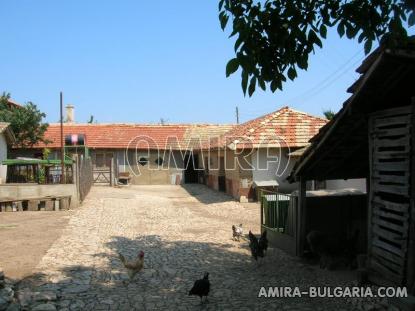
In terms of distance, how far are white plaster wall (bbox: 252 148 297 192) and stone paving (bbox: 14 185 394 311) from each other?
4747mm

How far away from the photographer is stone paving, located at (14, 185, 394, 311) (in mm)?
6801

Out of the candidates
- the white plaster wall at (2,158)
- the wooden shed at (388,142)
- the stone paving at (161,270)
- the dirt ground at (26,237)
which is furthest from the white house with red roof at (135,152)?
the wooden shed at (388,142)

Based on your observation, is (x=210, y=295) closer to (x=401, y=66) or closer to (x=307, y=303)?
(x=307, y=303)

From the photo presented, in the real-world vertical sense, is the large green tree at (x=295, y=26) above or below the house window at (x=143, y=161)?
above

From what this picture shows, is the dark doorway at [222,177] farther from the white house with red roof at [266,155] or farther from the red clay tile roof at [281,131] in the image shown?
the white house with red roof at [266,155]

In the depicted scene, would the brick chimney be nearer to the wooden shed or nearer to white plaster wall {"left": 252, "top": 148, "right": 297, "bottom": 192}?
white plaster wall {"left": 252, "top": 148, "right": 297, "bottom": 192}

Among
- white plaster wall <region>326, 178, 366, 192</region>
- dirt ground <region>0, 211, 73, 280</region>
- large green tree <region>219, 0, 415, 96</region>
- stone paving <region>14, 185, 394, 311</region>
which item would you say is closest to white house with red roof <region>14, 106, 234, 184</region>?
white plaster wall <region>326, 178, 366, 192</region>

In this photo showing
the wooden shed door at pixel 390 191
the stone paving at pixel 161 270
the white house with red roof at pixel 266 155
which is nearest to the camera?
the wooden shed door at pixel 390 191


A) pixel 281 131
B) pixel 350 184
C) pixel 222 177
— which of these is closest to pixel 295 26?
pixel 350 184

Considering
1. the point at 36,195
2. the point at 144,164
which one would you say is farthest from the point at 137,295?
the point at 144,164

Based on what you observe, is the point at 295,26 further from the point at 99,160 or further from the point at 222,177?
the point at 99,160

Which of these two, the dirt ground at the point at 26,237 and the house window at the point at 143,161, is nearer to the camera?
the dirt ground at the point at 26,237

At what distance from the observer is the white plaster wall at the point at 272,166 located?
20375 millimetres

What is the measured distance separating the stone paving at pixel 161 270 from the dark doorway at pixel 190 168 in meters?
17.1
